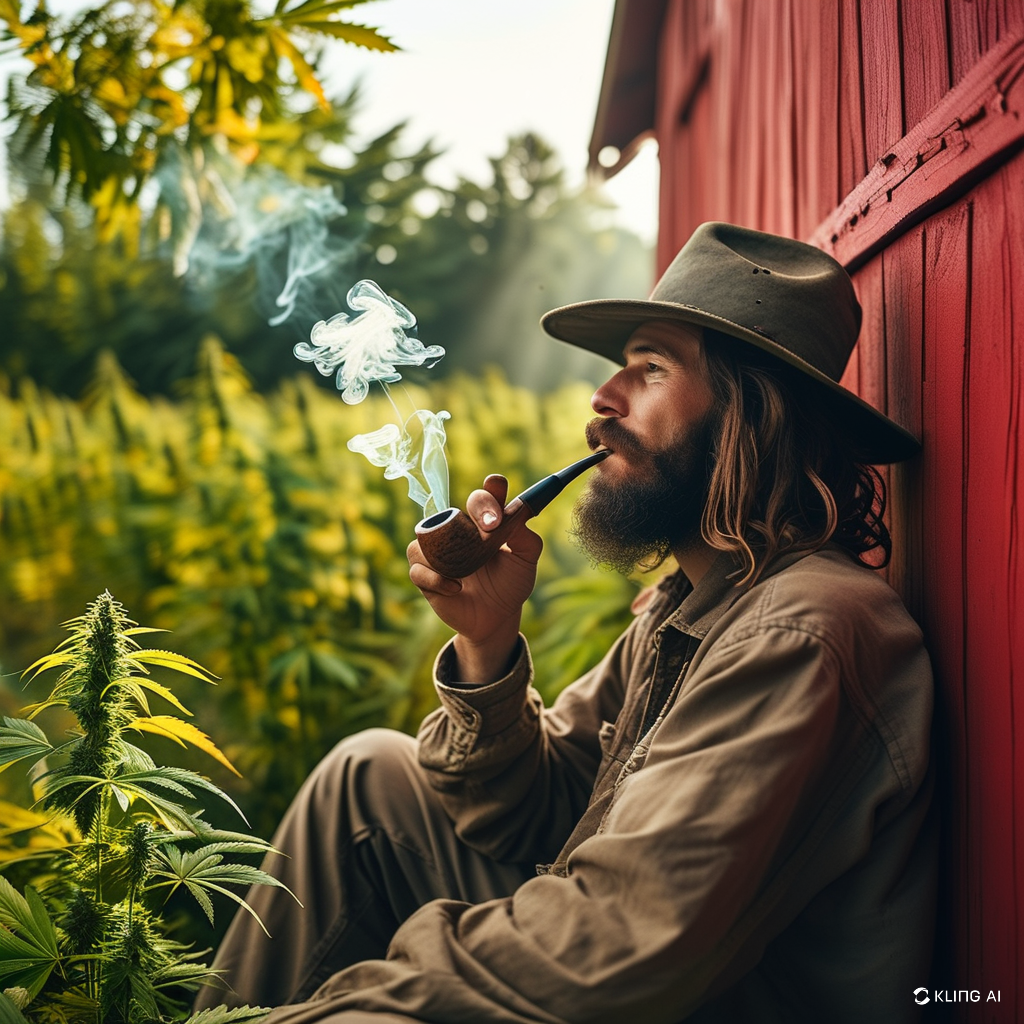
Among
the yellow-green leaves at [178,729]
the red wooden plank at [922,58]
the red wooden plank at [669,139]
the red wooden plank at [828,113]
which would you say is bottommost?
the yellow-green leaves at [178,729]

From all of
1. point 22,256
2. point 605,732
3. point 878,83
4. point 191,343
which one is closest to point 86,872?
point 605,732

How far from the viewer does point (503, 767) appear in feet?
6.72

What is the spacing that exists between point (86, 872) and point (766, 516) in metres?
1.39

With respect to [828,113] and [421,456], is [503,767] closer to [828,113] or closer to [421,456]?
[421,456]

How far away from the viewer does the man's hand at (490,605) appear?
2031 millimetres

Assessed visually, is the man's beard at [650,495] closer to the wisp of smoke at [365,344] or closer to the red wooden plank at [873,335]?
the red wooden plank at [873,335]

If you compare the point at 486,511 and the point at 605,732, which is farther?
the point at 605,732

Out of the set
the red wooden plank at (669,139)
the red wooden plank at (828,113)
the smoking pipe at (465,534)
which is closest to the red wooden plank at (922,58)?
the red wooden plank at (828,113)

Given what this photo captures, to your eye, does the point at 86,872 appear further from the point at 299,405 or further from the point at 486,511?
the point at 299,405

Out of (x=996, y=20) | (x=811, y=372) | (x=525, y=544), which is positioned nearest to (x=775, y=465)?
(x=811, y=372)

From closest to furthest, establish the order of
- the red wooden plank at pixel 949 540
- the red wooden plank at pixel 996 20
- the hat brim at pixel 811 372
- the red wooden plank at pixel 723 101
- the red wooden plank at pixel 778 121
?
the red wooden plank at pixel 996 20, the red wooden plank at pixel 949 540, the hat brim at pixel 811 372, the red wooden plank at pixel 778 121, the red wooden plank at pixel 723 101

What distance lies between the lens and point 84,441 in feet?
14.3

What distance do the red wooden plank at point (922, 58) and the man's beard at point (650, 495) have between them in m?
0.70

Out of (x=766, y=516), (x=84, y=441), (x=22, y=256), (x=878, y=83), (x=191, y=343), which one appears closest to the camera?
(x=766, y=516)
